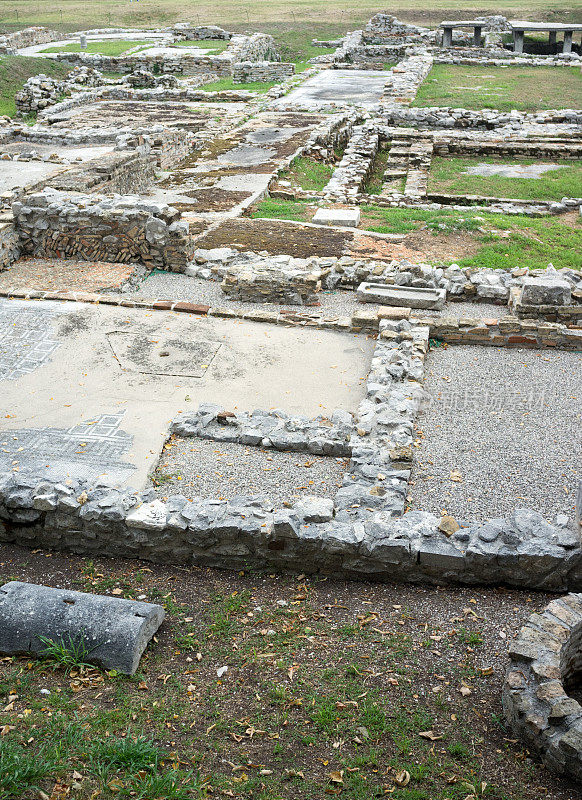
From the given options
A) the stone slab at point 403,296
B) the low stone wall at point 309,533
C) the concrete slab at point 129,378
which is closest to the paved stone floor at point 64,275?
→ the concrete slab at point 129,378

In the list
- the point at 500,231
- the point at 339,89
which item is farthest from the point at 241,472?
the point at 339,89

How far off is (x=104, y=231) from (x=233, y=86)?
69.0ft

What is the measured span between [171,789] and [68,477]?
11.1 feet

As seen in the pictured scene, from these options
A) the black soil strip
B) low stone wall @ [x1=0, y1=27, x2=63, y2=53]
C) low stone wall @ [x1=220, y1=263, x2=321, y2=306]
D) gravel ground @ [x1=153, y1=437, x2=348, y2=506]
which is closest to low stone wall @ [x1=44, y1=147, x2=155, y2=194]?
the black soil strip

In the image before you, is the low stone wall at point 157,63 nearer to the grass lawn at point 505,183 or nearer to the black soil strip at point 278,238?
the grass lawn at point 505,183

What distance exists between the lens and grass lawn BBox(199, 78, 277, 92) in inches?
1179

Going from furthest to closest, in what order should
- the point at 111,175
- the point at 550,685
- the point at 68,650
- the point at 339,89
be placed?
the point at 339,89
the point at 111,175
the point at 68,650
the point at 550,685

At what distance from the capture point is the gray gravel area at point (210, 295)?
1111 cm

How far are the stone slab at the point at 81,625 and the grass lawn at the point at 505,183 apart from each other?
1483 cm

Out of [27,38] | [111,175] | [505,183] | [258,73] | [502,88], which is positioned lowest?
[505,183]

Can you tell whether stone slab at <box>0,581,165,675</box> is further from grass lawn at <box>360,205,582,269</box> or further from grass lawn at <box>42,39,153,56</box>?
grass lawn at <box>42,39,153,56</box>

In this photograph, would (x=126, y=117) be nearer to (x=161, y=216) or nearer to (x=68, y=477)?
→ (x=161, y=216)

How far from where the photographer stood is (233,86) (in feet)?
102

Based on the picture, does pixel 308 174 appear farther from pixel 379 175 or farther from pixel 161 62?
pixel 161 62
